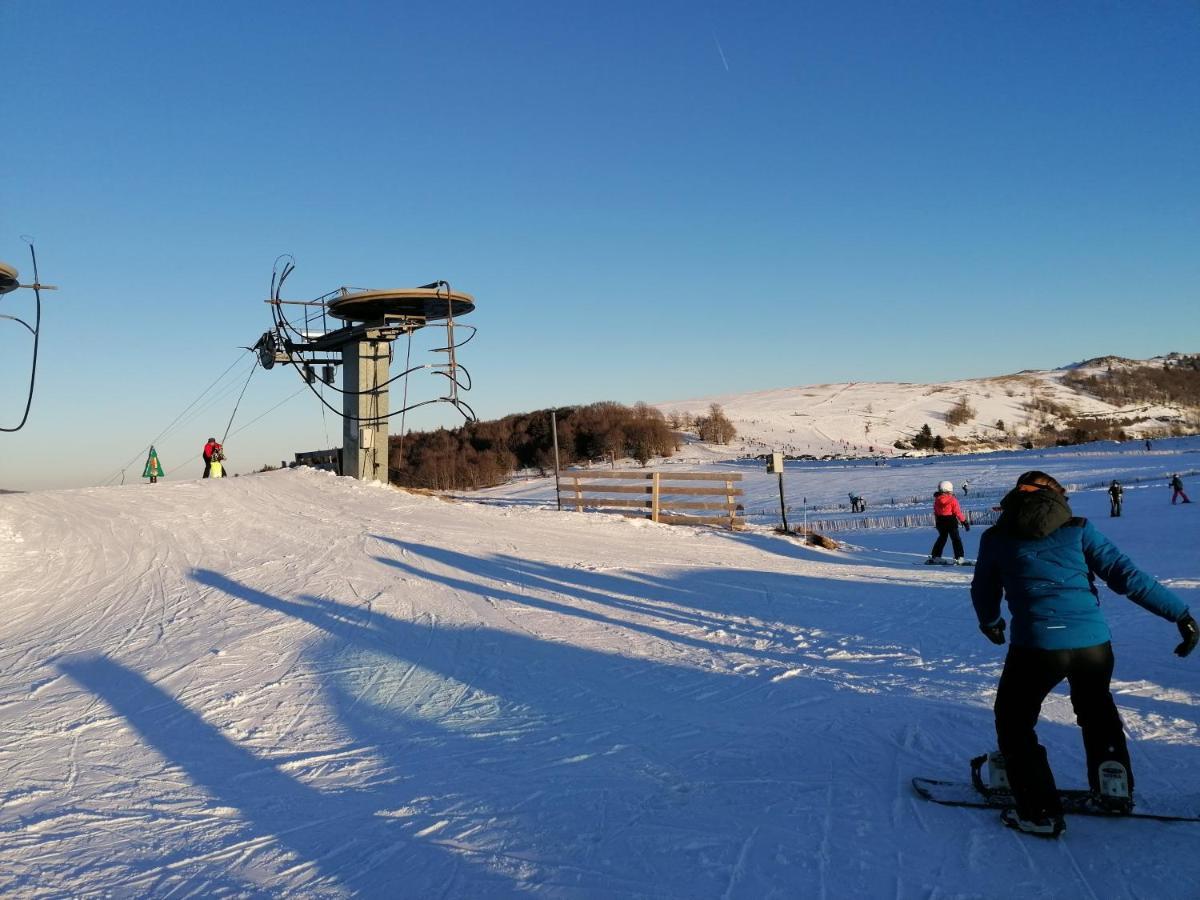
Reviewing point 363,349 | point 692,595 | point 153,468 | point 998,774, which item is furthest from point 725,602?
point 153,468

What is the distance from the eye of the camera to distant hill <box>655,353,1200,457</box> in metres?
65.6

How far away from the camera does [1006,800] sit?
3.96m

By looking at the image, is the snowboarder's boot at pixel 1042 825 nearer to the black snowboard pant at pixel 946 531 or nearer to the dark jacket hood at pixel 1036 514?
the dark jacket hood at pixel 1036 514

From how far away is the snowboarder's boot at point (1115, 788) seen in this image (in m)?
A: 3.74

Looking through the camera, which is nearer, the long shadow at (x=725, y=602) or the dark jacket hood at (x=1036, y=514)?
the dark jacket hood at (x=1036, y=514)

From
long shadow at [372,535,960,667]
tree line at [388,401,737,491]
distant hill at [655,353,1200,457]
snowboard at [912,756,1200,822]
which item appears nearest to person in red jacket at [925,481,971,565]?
long shadow at [372,535,960,667]

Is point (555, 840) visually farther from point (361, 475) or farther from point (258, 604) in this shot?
point (361, 475)

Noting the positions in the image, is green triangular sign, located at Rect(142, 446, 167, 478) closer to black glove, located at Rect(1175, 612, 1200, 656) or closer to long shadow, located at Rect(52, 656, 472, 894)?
long shadow, located at Rect(52, 656, 472, 894)

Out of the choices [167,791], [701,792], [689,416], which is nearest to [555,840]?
[701,792]

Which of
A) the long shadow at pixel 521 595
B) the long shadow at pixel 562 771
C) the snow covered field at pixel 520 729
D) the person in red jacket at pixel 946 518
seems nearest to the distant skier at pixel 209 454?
the snow covered field at pixel 520 729

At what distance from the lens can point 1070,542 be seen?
143 inches

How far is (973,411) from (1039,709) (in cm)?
8447

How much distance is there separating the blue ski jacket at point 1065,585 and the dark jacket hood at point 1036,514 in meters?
0.02

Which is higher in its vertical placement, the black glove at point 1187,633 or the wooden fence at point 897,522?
the black glove at point 1187,633
